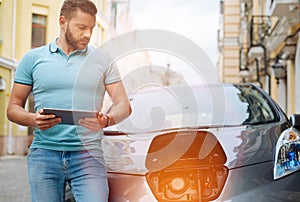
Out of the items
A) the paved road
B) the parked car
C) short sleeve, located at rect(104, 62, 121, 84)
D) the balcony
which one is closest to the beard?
short sleeve, located at rect(104, 62, 121, 84)

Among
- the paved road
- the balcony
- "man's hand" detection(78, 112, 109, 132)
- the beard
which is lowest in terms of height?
the paved road

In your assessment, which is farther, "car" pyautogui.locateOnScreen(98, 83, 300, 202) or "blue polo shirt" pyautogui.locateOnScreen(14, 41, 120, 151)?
"car" pyautogui.locateOnScreen(98, 83, 300, 202)

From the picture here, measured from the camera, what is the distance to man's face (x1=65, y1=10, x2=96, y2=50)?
1843 mm

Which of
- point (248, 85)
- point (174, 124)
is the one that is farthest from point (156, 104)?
point (248, 85)

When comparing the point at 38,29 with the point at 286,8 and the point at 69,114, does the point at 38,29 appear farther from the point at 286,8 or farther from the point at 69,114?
the point at 286,8

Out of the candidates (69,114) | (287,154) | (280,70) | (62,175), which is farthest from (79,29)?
(280,70)

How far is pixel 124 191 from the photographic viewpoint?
7.21 ft

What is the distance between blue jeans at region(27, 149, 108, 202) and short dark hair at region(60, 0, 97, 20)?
1.93 ft

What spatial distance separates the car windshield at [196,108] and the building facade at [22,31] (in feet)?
2.10

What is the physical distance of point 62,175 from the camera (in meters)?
1.94

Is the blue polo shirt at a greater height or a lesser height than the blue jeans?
greater

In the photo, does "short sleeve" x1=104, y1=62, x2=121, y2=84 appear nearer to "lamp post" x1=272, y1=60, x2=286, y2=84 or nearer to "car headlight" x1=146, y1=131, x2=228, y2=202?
"car headlight" x1=146, y1=131, x2=228, y2=202

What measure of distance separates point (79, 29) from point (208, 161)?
3.08 ft

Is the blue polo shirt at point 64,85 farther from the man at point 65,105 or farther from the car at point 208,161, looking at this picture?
the car at point 208,161
